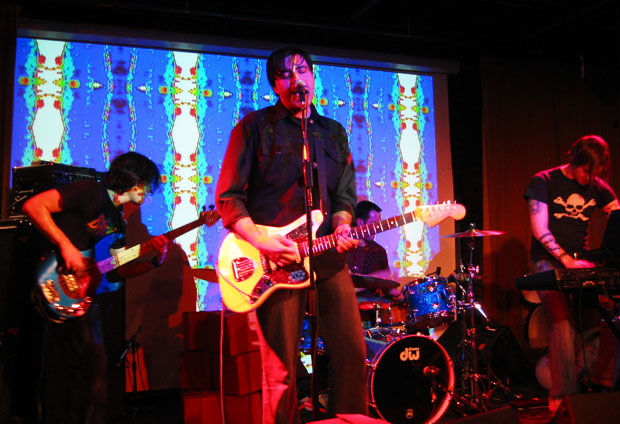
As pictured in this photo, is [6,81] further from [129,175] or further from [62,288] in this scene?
[62,288]

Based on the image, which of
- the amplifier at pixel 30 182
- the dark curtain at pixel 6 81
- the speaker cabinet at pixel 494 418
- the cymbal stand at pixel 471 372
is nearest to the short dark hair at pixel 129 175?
the amplifier at pixel 30 182

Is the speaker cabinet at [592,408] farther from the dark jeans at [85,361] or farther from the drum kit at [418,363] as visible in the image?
the dark jeans at [85,361]

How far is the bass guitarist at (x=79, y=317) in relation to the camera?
11.1 feet

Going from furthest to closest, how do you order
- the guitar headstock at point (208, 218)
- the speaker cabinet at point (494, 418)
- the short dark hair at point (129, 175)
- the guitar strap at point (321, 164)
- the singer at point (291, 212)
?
the guitar headstock at point (208, 218)
the short dark hair at point (129, 175)
the guitar strap at point (321, 164)
the singer at point (291, 212)
the speaker cabinet at point (494, 418)

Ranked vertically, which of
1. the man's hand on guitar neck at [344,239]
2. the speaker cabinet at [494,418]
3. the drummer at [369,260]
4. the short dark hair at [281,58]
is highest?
the short dark hair at [281,58]

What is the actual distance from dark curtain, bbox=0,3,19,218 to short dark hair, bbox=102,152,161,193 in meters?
1.35

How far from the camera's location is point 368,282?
4344 millimetres

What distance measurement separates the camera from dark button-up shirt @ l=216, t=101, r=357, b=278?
2.64m

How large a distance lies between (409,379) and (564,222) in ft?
5.45

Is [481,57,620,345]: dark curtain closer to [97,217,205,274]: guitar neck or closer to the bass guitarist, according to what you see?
[97,217,205,274]: guitar neck

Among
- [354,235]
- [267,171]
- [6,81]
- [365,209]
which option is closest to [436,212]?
[354,235]

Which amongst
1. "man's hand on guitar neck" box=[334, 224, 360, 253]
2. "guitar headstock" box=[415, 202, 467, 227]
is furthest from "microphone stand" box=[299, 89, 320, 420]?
"guitar headstock" box=[415, 202, 467, 227]

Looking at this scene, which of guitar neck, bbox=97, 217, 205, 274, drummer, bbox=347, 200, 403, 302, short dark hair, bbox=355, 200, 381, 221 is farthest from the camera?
short dark hair, bbox=355, 200, 381, 221

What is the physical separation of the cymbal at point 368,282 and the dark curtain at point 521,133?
256 cm
